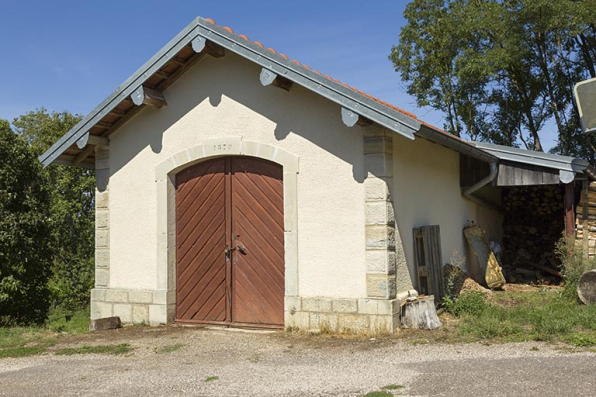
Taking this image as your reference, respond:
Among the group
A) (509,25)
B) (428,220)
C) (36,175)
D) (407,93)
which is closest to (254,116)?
(428,220)

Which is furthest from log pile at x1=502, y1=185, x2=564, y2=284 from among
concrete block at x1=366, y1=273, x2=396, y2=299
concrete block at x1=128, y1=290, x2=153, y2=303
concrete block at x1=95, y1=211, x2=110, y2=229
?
concrete block at x1=95, y1=211, x2=110, y2=229

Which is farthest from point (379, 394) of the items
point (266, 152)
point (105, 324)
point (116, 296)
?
point (116, 296)

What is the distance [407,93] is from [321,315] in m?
16.8

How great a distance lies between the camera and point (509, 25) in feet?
63.3

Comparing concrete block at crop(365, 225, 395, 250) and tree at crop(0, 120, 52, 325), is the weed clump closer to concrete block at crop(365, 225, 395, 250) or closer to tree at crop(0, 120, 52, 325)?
concrete block at crop(365, 225, 395, 250)

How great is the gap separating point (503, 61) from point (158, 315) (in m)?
14.5

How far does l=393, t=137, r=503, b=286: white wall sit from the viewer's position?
8492mm

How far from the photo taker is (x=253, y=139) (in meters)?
8.77

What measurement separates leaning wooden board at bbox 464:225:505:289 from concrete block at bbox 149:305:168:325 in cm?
534

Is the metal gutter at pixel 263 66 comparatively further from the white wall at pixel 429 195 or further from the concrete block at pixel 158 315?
the concrete block at pixel 158 315

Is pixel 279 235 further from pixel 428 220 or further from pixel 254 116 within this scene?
pixel 428 220

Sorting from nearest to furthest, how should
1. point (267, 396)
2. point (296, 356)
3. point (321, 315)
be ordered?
point (267, 396) < point (296, 356) < point (321, 315)

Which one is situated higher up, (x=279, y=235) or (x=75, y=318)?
(x=279, y=235)

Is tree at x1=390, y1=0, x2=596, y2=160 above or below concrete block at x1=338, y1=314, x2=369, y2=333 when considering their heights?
above
